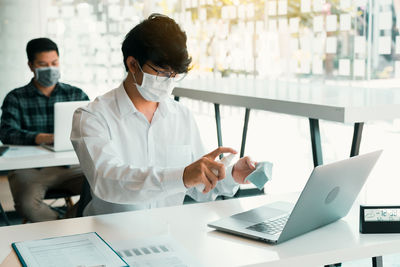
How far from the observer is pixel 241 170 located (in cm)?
175

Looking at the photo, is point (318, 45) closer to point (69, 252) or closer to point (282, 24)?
point (282, 24)

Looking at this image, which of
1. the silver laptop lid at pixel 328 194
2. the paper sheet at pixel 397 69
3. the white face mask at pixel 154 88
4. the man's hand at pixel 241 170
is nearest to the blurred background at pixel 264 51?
the paper sheet at pixel 397 69

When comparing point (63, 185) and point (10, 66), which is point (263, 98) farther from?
point (10, 66)

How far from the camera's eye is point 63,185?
320 centimetres

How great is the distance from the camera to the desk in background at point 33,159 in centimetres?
259

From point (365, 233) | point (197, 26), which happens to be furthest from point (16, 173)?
point (197, 26)

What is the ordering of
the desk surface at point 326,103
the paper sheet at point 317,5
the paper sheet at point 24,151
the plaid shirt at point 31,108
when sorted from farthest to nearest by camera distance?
the paper sheet at point 317,5 → the plaid shirt at point 31,108 → the paper sheet at point 24,151 → the desk surface at point 326,103

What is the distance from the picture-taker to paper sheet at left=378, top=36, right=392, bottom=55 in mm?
3971

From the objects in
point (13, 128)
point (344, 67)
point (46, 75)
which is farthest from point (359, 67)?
point (13, 128)

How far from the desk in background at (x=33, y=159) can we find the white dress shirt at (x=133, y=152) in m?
0.76

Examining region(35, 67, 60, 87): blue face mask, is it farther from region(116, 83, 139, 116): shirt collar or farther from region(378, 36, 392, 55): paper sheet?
region(378, 36, 392, 55): paper sheet

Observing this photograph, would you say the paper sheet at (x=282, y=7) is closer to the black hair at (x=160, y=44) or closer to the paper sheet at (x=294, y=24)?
the paper sheet at (x=294, y=24)

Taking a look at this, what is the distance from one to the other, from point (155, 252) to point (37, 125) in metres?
2.32

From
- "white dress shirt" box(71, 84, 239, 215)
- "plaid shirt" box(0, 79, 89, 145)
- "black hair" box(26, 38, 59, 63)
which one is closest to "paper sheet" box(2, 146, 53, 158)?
"plaid shirt" box(0, 79, 89, 145)
